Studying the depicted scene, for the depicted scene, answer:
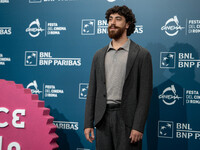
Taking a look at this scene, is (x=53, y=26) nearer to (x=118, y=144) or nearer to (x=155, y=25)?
(x=155, y=25)

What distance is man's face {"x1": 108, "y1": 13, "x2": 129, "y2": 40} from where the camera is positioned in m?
2.85

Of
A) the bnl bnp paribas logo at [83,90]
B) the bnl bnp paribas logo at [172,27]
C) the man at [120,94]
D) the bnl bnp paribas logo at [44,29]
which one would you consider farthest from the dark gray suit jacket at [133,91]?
the bnl bnp paribas logo at [44,29]

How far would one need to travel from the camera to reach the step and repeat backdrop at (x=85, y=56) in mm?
3486

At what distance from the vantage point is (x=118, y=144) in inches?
105

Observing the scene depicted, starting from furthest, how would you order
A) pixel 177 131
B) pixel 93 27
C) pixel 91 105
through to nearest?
pixel 93 27, pixel 177 131, pixel 91 105

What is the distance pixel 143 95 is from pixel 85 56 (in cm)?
147

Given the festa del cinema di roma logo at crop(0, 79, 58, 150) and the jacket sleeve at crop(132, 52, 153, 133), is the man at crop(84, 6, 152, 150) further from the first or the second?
the festa del cinema di roma logo at crop(0, 79, 58, 150)

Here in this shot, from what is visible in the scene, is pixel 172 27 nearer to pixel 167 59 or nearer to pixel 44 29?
pixel 167 59

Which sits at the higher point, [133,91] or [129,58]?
[129,58]

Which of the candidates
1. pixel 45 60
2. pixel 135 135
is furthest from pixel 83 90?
pixel 135 135

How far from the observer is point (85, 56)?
3.95m

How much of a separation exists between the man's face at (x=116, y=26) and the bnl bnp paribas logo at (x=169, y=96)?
1.04 m

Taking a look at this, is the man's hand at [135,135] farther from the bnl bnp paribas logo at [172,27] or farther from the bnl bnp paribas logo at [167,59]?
the bnl bnp paribas logo at [172,27]

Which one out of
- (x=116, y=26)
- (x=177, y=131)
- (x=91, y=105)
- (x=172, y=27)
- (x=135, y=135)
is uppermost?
(x=172, y=27)
